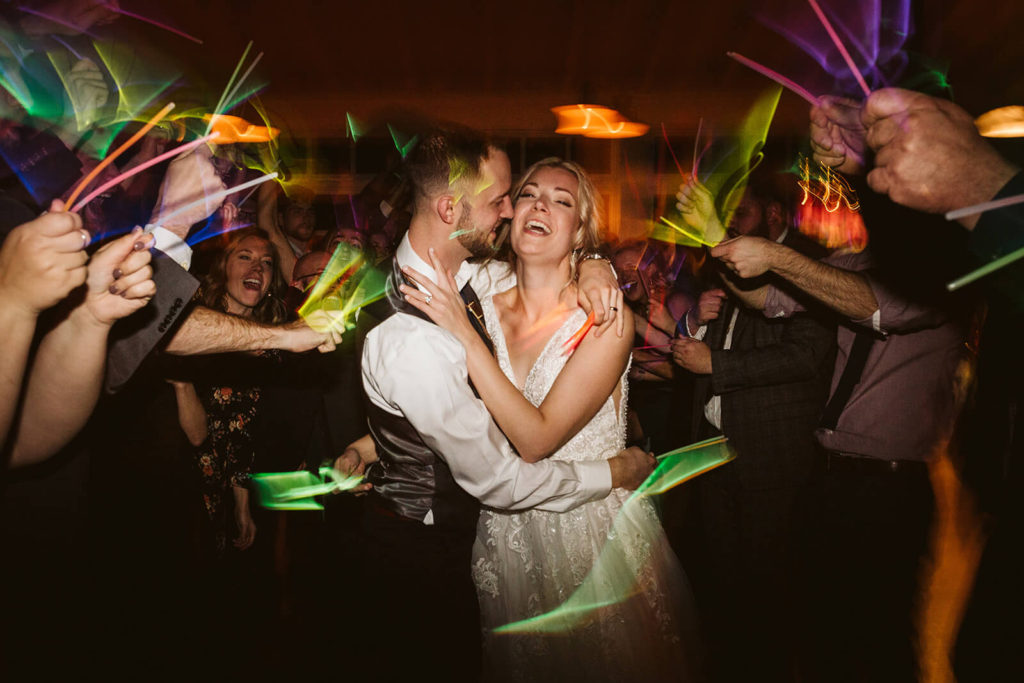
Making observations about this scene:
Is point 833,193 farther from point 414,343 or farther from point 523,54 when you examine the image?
point 523,54

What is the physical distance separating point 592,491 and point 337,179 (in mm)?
7431

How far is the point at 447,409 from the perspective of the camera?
173 cm

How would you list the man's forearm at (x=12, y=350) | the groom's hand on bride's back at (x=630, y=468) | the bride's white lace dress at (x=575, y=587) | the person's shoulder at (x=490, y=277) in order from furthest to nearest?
the person's shoulder at (x=490, y=277) → the groom's hand on bride's back at (x=630, y=468) → the bride's white lace dress at (x=575, y=587) → the man's forearm at (x=12, y=350)

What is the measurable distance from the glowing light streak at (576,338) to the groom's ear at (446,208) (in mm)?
580

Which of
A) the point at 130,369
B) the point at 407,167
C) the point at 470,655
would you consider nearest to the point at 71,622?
the point at 130,369

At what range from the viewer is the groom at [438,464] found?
1756mm

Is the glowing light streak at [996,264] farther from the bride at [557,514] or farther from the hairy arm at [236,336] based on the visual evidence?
the hairy arm at [236,336]

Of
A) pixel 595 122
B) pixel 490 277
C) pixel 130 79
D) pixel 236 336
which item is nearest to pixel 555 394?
pixel 490 277

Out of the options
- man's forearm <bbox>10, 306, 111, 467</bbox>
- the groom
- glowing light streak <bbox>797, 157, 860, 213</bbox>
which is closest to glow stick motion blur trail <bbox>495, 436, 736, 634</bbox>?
the groom

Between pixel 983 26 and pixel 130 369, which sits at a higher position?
pixel 983 26

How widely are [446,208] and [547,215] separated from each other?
0.47 m

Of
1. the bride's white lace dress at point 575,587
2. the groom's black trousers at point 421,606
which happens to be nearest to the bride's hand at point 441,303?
the bride's white lace dress at point 575,587

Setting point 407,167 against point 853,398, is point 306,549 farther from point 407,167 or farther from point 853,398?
point 853,398

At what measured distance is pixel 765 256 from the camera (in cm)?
231
